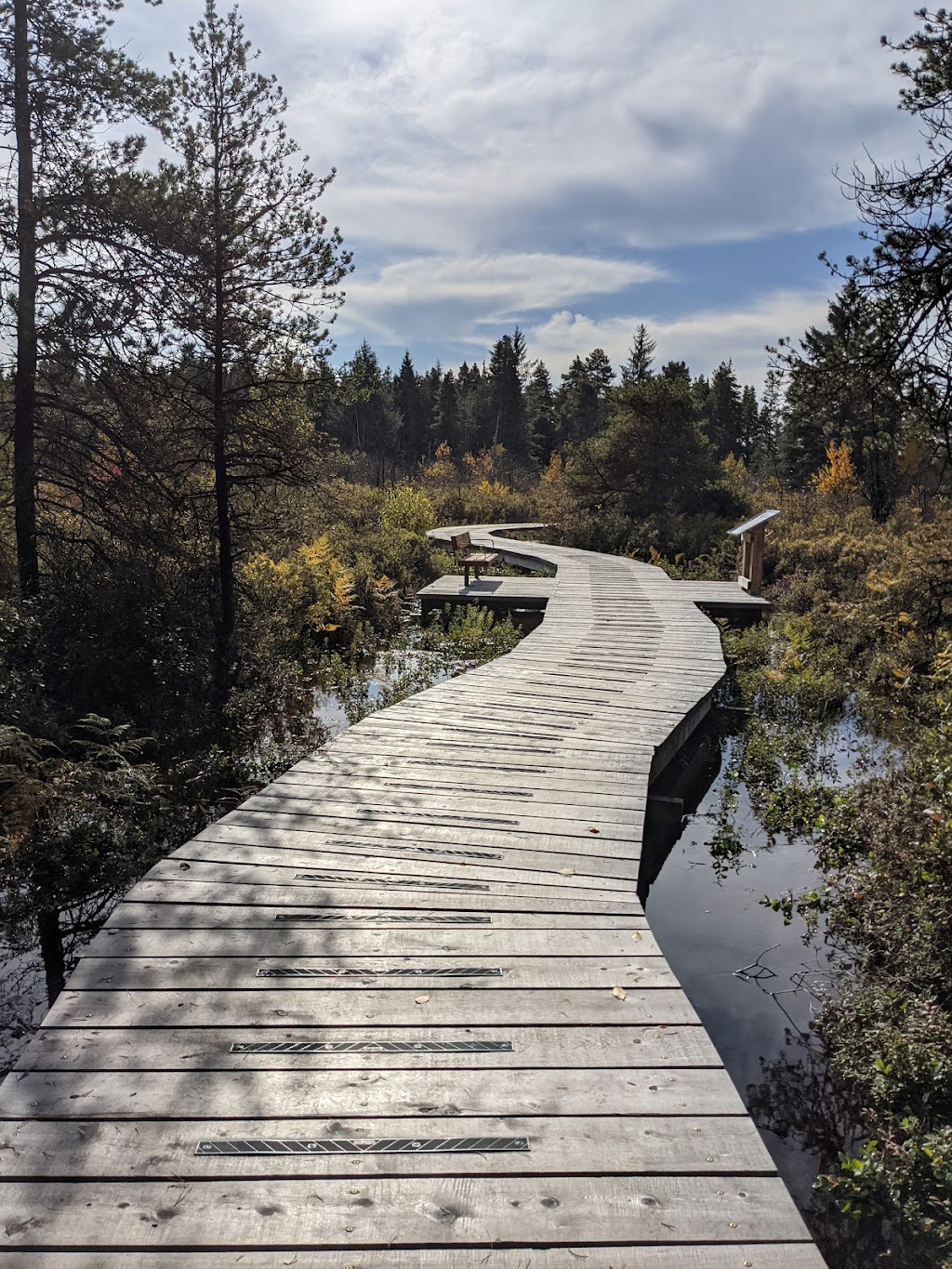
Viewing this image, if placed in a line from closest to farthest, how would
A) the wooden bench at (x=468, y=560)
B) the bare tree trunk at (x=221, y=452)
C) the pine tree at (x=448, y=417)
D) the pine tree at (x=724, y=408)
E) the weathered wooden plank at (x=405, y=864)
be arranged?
the weathered wooden plank at (x=405, y=864)
the bare tree trunk at (x=221, y=452)
the wooden bench at (x=468, y=560)
the pine tree at (x=724, y=408)
the pine tree at (x=448, y=417)

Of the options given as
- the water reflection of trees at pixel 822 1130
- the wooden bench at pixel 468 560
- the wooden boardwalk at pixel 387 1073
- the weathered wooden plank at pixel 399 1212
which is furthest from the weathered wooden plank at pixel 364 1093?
the wooden bench at pixel 468 560

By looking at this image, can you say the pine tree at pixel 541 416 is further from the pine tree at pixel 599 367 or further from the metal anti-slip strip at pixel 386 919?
the metal anti-slip strip at pixel 386 919

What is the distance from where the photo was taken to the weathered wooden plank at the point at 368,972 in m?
3.38

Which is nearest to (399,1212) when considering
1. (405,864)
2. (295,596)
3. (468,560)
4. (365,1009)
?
(365,1009)

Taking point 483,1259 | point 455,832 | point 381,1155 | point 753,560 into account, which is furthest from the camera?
point 753,560

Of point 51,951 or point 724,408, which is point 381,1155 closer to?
point 51,951

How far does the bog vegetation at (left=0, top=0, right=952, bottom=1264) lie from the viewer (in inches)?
188

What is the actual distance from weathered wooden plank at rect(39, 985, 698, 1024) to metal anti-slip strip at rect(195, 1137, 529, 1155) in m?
0.58

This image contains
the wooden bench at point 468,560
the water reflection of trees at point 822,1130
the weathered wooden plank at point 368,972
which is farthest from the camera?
the wooden bench at point 468,560

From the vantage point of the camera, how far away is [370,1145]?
99.3 inches


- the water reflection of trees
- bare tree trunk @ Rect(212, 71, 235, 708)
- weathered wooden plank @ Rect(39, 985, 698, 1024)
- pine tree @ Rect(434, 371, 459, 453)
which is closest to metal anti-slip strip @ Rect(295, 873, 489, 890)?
weathered wooden plank @ Rect(39, 985, 698, 1024)

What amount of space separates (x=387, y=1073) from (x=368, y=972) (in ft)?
2.08

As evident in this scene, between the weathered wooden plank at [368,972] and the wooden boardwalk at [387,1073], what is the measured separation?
1 centimetres

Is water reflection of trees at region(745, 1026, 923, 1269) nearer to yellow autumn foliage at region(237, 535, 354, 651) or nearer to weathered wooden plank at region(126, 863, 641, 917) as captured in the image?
weathered wooden plank at region(126, 863, 641, 917)
